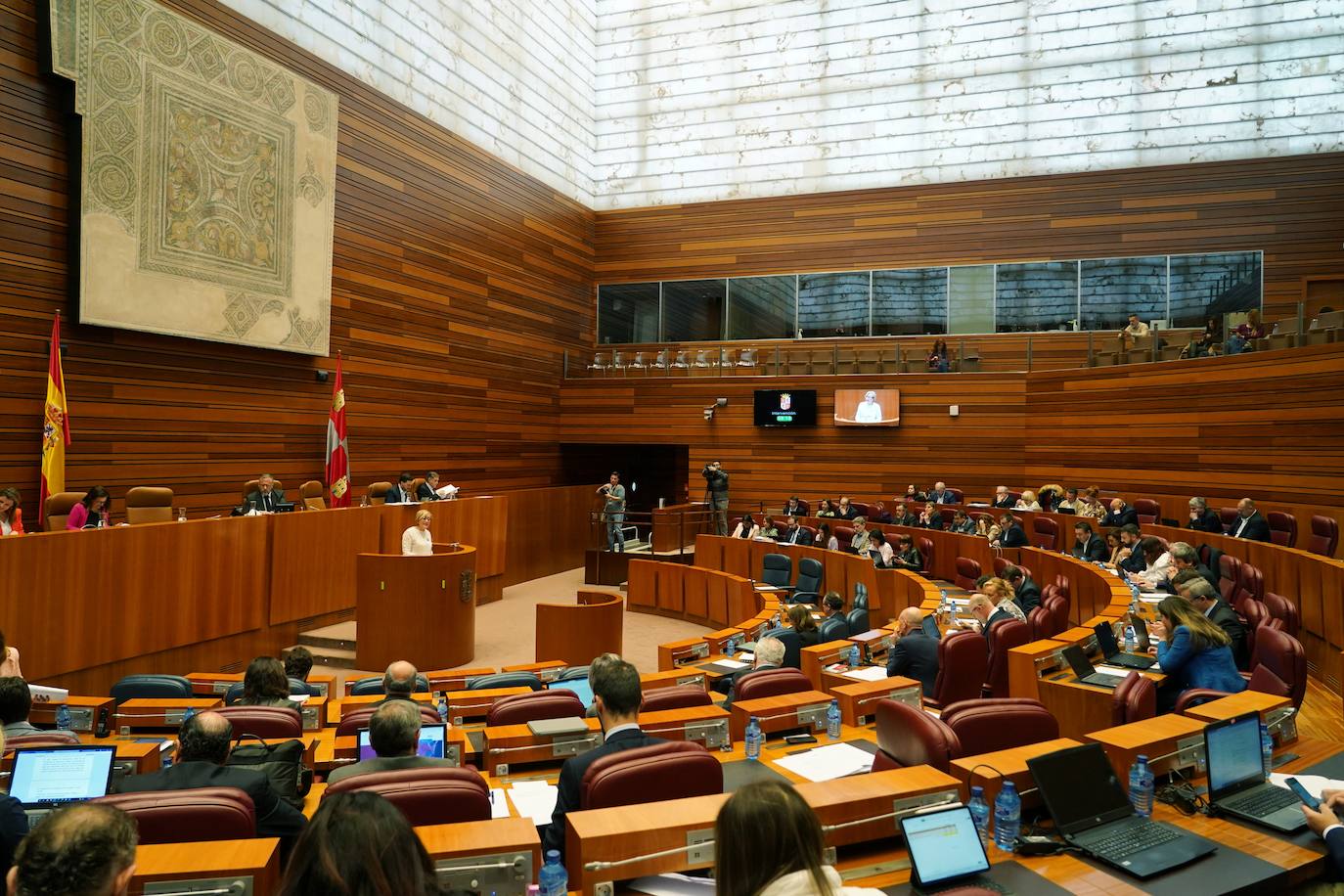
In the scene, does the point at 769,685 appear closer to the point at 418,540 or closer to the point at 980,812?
→ the point at 980,812

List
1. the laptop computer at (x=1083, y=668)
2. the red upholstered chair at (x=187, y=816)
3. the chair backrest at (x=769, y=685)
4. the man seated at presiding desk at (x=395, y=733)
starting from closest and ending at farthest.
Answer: the red upholstered chair at (x=187, y=816) → the man seated at presiding desk at (x=395, y=733) → the chair backrest at (x=769, y=685) → the laptop computer at (x=1083, y=668)

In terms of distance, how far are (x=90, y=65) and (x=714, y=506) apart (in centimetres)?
1051

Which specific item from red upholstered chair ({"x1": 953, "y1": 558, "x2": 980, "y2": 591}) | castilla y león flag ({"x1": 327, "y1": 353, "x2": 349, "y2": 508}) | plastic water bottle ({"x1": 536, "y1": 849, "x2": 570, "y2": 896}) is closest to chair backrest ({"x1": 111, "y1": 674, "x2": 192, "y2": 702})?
plastic water bottle ({"x1": 536, "y1": 849, "x2": 570, "y2": 896})

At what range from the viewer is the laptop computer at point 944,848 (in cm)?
229

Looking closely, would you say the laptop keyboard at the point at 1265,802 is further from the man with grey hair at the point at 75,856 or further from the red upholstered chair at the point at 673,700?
the man with grey hair at the point at 75,856

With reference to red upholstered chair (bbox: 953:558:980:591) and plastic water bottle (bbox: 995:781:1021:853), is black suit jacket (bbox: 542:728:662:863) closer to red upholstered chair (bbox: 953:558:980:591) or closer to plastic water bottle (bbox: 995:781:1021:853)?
plastic water bottle (bbox: 995:781:1021:853)

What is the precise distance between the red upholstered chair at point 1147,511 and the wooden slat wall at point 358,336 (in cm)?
1013

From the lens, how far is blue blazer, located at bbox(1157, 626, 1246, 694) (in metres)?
4.18

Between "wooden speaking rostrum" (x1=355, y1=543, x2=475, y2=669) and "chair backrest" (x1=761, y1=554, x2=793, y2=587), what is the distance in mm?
4415

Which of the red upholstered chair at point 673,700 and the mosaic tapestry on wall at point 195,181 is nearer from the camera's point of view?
the red upholstered chair at point 673,700

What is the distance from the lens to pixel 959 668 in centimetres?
493

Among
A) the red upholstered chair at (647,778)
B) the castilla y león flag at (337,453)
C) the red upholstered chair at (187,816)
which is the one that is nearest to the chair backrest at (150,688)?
the red upholstered chair at (187,816)

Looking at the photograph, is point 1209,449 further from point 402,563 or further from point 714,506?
point 402,563

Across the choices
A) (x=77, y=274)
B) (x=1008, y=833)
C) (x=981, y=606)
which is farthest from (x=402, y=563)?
(x=1008, y=833)
